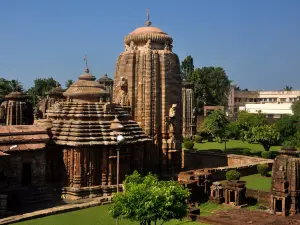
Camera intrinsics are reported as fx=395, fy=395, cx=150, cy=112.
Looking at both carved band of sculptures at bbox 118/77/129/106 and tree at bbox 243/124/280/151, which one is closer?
carved band of sculptures at bbox 118/77/129/106

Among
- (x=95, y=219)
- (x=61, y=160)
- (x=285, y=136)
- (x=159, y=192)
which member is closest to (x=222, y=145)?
(x=285, y=136)

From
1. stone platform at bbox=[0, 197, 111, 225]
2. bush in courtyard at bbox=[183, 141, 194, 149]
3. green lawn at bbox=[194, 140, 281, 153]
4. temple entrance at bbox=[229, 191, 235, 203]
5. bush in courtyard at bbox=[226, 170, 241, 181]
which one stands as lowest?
stone platform at bbox=[0, 197, 111, 225]

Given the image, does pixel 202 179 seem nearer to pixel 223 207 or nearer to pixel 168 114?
pixel 223 207

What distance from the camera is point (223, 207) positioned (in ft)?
70.0

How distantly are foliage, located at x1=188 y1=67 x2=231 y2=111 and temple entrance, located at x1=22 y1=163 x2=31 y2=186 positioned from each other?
52898mm

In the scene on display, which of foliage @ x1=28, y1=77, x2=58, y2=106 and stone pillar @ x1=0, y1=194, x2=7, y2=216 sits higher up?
foliage @ x1=28, y1=77, x2=58, y2=106

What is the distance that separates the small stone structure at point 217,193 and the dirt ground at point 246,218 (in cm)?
191

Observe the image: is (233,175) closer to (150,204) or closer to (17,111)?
(150,204)

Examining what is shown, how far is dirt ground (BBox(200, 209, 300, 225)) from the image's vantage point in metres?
18.0

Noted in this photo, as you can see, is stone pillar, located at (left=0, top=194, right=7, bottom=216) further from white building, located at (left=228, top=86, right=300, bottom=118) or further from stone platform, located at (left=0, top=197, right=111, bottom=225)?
white building, located at (left=228, top=86, right=300, bottom=118)

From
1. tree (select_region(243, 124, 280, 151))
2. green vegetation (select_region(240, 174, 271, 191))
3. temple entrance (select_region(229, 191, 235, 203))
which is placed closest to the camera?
temple entrance (select_region(229, 191, 235, 203))

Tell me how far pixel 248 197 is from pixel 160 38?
43.6 feet

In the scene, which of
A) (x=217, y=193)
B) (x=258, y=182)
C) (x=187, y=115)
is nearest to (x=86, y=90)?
(x=217, y=193)

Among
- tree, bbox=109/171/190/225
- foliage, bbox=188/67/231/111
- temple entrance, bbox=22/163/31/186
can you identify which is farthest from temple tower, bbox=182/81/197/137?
tree, bbox=109/171/190/225
